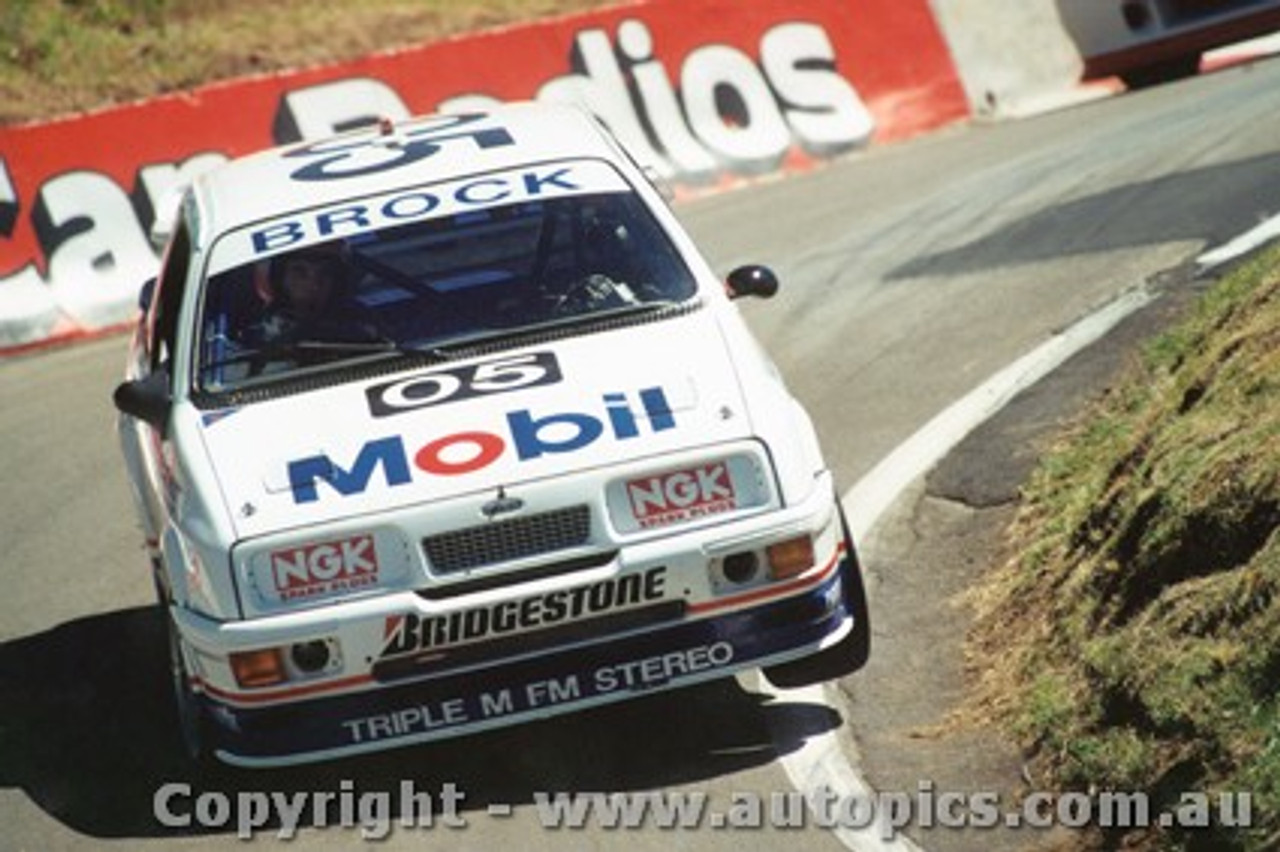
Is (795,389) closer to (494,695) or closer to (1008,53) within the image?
(494,695)

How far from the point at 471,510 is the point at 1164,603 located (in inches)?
75.5

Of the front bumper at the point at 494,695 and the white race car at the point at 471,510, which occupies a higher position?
the white race car at the point at 471,510

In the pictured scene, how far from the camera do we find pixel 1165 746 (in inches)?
245

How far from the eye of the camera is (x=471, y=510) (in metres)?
6.87

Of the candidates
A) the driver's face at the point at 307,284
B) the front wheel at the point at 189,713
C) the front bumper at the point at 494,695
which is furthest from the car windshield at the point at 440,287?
the front bumper at the point at 494,695

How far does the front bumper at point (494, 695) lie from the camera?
273 inches

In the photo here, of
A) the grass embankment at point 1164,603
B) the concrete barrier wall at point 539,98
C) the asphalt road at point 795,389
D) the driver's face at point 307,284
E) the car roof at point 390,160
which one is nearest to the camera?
the grass embankment at point 1164,603

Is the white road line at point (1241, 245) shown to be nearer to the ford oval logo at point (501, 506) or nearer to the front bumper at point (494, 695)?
the front bumper at point (494, 695)

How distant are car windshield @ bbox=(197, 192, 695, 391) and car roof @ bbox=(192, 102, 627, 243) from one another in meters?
0.27

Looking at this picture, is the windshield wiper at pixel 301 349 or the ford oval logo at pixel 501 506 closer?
the ford oval logo at pixel 501 506

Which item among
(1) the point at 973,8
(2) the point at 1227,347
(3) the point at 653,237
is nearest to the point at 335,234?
(3) the point at 653,237

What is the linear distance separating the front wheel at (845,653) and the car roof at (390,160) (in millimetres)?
1903

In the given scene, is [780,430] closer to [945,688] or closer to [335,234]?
[945,688]

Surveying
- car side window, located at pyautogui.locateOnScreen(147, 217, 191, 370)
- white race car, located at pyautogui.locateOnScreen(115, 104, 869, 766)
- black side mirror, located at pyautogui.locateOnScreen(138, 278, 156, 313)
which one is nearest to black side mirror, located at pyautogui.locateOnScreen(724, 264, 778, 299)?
white race car, located at pyautogui.locateOnScreen(115, 104, 869, 766)
